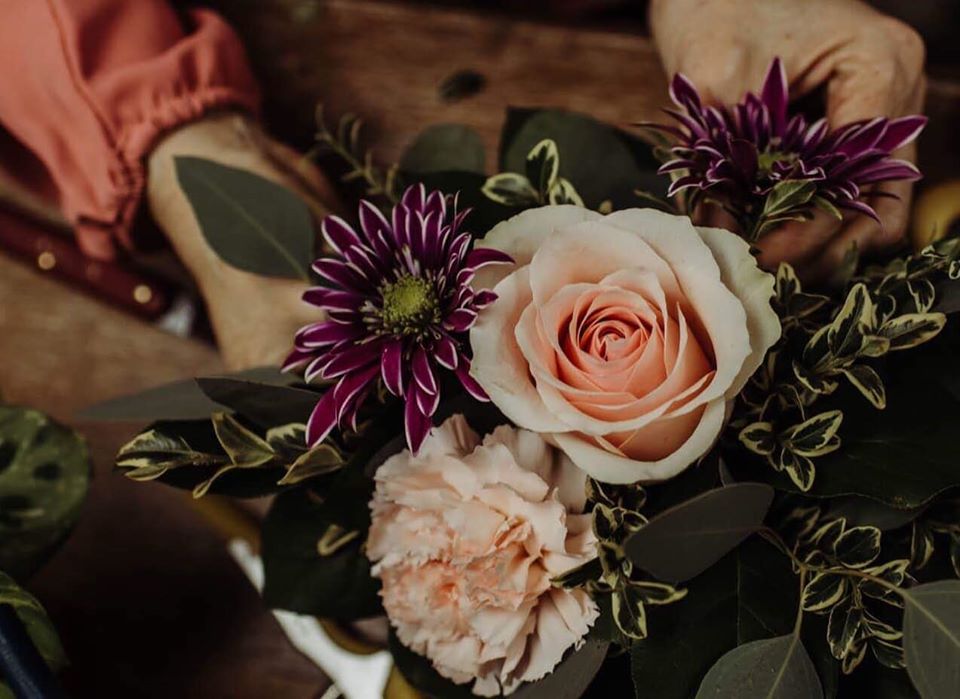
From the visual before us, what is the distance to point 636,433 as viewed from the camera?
0.34m

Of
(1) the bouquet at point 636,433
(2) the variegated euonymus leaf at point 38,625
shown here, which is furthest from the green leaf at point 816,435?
(2) the variegated euonymus leaf at point 38,625

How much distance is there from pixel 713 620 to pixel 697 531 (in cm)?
6

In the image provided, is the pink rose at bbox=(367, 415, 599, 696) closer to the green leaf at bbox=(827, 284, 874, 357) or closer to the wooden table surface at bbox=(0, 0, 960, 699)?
the green leaf at bbox=(827, 284, 874, 357)

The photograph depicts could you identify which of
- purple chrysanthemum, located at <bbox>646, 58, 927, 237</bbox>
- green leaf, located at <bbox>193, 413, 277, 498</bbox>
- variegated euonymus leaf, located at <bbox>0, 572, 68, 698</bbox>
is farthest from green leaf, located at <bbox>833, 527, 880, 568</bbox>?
variegated euonymus leaf, located at <bbox>0, 572, 68, 698</bbox>

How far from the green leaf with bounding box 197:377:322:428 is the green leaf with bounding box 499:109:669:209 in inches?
6.8

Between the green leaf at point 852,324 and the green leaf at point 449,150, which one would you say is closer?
the green leaf at point 852,324

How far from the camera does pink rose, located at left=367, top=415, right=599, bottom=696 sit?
355 mm

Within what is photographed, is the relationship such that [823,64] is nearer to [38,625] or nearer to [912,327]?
[912,327]

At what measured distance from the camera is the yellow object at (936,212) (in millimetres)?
549

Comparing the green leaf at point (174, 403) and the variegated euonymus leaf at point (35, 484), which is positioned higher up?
the green leaf at point (174, 403)

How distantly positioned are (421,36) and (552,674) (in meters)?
0.49

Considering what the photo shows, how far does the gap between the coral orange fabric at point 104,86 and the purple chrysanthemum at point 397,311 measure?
0.26m

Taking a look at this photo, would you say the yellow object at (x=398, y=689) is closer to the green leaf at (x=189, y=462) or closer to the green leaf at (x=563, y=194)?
the green leaf at (x=189, y=462)

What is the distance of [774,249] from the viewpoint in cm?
47
